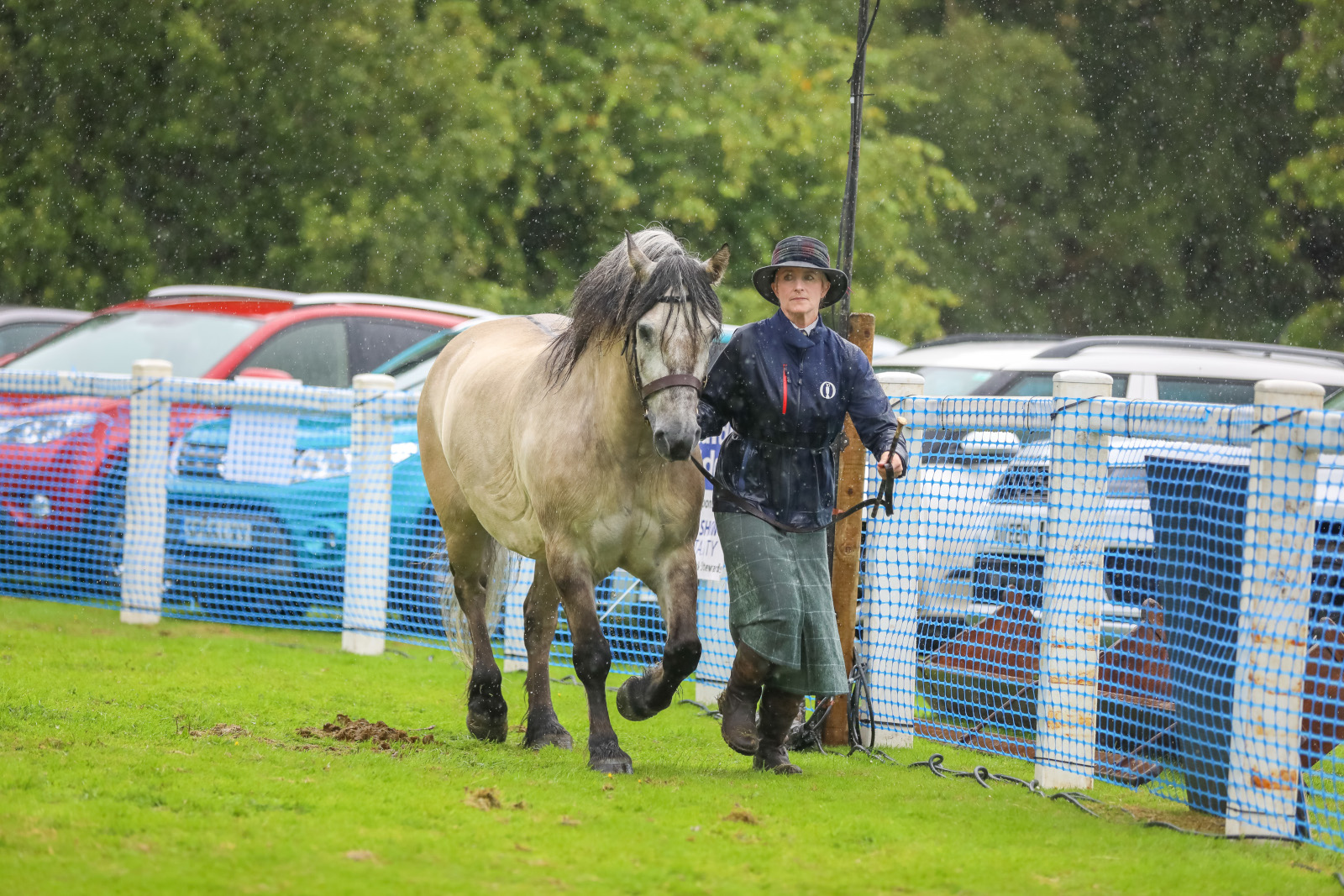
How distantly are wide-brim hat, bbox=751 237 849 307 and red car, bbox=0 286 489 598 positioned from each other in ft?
16.9

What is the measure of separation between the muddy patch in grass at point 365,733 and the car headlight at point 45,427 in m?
4.54

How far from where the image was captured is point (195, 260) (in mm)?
18750

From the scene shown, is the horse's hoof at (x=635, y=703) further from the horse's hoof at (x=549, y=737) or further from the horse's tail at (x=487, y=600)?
the horse's tail at (x=487, y=600)

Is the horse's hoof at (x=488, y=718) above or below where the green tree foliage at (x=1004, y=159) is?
below

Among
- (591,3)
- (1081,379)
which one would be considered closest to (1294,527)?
(1081,379)

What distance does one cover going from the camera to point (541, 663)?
649cm

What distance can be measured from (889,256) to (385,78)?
8.19 meters

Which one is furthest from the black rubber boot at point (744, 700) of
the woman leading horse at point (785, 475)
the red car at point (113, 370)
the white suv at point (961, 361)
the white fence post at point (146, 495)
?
the red car at point (113, 370)

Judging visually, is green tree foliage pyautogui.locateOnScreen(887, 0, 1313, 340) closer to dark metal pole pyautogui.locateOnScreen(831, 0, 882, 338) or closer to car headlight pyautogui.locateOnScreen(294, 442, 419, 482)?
car headlight pyautogui.locateOnScreen(294, 442, 419, 482)

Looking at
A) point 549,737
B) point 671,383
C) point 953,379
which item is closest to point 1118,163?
point 953,379

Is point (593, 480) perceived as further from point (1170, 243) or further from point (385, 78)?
point (1170, 243)

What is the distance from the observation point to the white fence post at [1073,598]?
18.2ft

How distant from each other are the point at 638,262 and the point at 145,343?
6.77 m

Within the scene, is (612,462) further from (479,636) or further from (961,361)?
(961,361)
